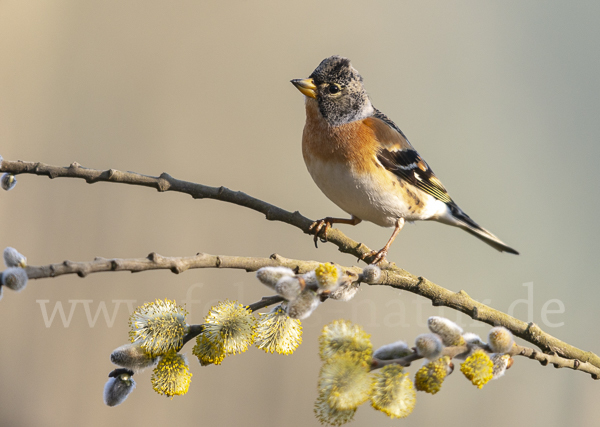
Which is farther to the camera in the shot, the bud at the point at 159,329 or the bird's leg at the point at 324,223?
the bird's leg at the point at 324,223

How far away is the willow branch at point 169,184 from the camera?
2.25ft

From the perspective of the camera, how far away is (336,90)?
130cm

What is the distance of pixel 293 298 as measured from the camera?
51 cm

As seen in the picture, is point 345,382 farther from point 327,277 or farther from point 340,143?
point 340,143

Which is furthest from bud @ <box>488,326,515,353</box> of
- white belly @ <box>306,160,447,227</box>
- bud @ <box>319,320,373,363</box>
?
white belly @ <box>306,160,447,227</box>

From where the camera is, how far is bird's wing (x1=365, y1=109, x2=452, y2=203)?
1.37 m

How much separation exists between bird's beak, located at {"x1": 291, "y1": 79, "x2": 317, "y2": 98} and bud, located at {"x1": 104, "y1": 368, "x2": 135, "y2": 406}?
810 millimetres

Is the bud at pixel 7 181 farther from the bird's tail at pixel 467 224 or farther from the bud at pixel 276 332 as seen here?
the bird's tail at pixel 467 224

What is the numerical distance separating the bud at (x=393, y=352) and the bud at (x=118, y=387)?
291mm

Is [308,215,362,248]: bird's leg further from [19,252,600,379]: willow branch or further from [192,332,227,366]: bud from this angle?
[192,332,227,366]: bud

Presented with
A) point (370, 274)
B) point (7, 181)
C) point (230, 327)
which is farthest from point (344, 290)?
point (7, 181)

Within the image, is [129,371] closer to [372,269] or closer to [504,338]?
[372,269]

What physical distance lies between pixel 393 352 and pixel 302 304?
111 millimetres

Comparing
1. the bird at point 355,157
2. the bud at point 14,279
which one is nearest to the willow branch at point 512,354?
the bud at point 14,279
